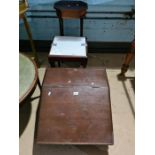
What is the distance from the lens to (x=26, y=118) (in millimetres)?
1758

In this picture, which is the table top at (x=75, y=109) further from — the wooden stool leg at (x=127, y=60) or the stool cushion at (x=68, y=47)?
the wooden stool leg at (x=127, y=60)

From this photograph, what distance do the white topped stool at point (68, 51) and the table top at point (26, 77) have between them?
196 mm

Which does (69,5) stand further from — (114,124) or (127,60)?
(114,124)


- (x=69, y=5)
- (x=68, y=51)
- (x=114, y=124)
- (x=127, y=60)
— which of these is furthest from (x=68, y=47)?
(x=114, y=124)

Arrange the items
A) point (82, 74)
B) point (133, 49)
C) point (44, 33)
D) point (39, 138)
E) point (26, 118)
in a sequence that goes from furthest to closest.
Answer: point (44, 33), point (133, 49), point (26, 118), point (82, 74), point (39, 138)

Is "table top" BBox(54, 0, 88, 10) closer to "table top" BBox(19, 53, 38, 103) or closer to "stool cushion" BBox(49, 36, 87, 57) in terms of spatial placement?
"stool cushion" BBox(49, 36, 87, 57)

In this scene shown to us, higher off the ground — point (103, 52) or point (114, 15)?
point (114, 15)

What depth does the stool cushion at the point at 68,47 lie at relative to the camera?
5.83ft

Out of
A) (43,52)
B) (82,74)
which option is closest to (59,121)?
(82,74)

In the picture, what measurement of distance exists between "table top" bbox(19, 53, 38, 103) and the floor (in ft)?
1.16
